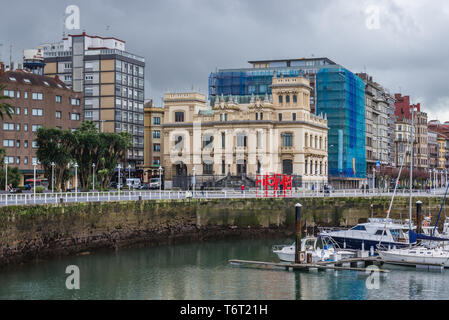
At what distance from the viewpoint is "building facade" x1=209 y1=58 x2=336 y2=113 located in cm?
15462

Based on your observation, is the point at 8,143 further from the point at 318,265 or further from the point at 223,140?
the point at 318,265

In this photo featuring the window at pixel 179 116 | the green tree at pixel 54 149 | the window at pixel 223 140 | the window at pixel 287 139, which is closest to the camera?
the green tree at pixel 54 149

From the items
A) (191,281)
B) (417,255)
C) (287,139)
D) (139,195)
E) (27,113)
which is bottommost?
(191,281)

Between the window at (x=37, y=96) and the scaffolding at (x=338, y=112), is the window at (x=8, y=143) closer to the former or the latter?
the window at (x=37, y=96)

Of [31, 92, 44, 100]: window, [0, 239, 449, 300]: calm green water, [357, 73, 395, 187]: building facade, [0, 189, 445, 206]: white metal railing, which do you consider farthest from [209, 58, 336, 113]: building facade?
[0, 239, 449, 300]: calm green water

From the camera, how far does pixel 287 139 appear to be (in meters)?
133

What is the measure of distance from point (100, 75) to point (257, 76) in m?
39.2

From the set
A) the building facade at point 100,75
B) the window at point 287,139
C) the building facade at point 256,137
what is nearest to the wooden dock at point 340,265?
the building facade at point 256,137

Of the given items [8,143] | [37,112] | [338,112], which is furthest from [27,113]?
[338,112]

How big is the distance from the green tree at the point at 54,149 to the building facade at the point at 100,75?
64.8m

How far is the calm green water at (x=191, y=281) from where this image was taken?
54500mm
